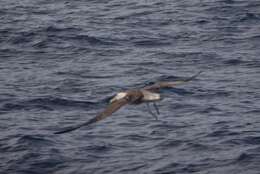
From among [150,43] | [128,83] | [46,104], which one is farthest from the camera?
[150,43]

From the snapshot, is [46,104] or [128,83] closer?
[46,104]

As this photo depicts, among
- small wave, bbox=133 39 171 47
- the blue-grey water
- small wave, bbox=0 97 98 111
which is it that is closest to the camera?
the blue-grey water

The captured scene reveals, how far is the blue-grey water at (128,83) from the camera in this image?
110 ft

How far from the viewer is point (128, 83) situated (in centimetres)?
4100

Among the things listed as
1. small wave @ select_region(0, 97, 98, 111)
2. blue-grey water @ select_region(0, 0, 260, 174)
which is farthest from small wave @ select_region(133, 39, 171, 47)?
small wave @ select_region(0, 97, 98, 111)

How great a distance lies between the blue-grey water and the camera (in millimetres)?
33562

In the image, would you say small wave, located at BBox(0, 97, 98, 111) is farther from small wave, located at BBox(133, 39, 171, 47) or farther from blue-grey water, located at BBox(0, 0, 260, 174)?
small wave, located at BBox(133, 39, 171, 47)

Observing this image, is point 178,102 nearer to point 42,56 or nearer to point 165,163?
point 165,163

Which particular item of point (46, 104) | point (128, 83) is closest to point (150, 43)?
point (128, 83)

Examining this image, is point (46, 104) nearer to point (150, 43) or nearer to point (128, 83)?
point (128, 83)

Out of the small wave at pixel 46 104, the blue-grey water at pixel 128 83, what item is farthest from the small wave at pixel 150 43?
the small wave at pixel 46 104

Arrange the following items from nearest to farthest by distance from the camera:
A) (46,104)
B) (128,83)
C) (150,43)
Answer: (46,104) → (128,83) → (150,43)

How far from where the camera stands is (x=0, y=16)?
53219 millimetres

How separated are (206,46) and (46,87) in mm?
9870
